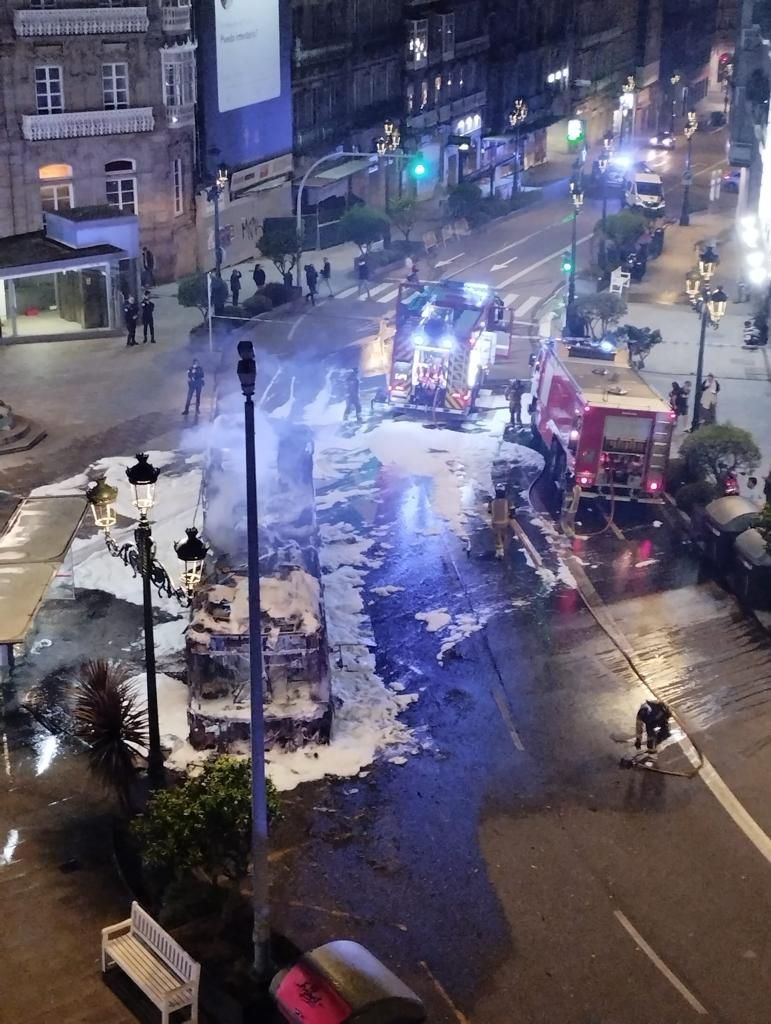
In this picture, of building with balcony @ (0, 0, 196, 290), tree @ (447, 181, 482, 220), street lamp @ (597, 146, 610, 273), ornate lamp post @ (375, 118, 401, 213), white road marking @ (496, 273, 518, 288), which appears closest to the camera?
building with balcony @ (0, 0, 196, 290)

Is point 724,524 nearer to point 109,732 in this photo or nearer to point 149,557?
point 149,557

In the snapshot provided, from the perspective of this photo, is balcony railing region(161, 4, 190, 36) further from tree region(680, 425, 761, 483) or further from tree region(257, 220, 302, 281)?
tree region(680, 425, 761, 483)

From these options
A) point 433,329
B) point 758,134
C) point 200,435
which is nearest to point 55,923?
point 200,435

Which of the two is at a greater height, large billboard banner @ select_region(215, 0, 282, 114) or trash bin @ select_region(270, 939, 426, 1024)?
large billboard banner @ select_region(215, 0, 282, 114)

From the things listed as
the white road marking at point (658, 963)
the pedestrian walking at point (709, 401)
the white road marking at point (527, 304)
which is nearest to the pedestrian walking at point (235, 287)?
the white road marking at point (527, 304)

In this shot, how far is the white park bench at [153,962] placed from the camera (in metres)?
13.2

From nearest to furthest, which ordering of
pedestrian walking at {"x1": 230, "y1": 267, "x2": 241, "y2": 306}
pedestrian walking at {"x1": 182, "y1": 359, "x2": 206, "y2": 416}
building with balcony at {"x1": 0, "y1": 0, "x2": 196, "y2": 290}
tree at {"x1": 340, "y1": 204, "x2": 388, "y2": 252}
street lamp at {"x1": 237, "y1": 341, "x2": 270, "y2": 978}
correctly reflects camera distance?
street lamp at {"x1": 237, "y1": 341, "x2": 270, "y2": 978}
pedestrian walking at {"x1": 182, "y1": 359, "x2": 206, "y2": 416}
building with balcony at {"x1": 0, "y1": 0, "x2": 196, "y2": 290}
pedestrian walking at {"x1": 230, "y1": 267, "x2": 241, "y2": 306}
tree at {"x1": 340, "y1": 204, "x2": 388, "y2": 252}

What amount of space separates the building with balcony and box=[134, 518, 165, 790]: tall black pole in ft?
87.2

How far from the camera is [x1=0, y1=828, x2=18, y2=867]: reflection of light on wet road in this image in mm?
15906

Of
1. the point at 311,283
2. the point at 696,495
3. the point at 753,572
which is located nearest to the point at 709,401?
the point at 696,495

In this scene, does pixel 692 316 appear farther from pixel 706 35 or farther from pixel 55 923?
pixel 706 35

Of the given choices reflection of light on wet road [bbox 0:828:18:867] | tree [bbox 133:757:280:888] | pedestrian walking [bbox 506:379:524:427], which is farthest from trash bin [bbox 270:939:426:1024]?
pedestrian walking [bbox 506:379:524:427]

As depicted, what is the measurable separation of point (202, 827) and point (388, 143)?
45.9 metres

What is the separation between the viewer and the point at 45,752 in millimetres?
18266
